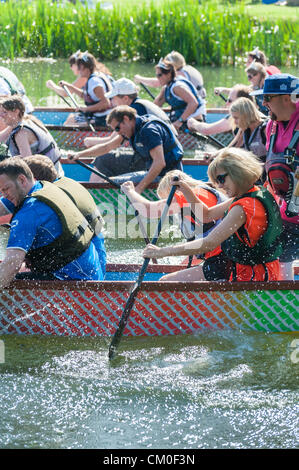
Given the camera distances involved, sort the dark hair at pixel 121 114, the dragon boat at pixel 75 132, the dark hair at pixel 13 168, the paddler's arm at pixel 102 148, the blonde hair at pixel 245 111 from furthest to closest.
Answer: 1. the dragon boat at pixel 75 132
2. the paddler's arm at pixel 102 148
3. the dark hair at pixel 121 114
4. the blonde hair at pixel 245 111
5. the dark hair at pixel 13 168

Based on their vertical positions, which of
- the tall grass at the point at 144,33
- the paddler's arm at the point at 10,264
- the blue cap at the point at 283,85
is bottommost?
the tall grass at the point at 144,33

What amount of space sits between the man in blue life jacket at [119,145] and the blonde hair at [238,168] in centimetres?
333

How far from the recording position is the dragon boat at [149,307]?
5.79 metres

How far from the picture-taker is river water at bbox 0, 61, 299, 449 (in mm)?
4926

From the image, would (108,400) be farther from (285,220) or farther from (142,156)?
(142,156)

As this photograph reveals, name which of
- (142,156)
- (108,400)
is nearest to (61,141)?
(142,156)

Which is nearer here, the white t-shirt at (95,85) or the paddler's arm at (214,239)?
the paddler's arm at (214,239)

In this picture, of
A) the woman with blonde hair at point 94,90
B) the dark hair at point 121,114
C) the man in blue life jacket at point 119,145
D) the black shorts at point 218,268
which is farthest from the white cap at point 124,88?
the black shorts at point 218,268

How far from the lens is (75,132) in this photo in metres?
11.5

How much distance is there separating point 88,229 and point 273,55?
1375 centimetres

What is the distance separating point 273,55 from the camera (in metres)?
18.5

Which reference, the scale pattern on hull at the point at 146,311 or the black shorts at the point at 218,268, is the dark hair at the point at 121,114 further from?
the scale pattern on hull at the point at 146,311

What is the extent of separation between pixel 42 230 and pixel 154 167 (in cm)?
306

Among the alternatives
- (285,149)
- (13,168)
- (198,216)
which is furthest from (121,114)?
(13,168)
